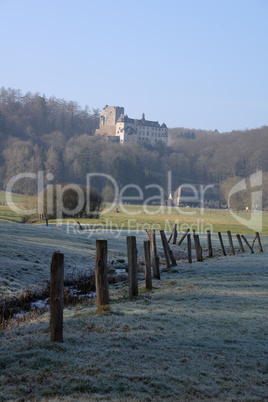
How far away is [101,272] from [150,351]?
3521 mm

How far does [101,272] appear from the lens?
40.0 ft

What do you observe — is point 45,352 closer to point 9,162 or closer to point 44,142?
point 9,162

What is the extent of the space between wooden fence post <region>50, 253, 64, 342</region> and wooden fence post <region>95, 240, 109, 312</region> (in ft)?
7.92

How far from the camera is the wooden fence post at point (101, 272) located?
12.1 meters

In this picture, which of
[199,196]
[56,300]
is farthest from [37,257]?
[199,196]

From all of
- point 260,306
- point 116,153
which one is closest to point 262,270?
point 260,306

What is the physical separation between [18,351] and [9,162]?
498 ft

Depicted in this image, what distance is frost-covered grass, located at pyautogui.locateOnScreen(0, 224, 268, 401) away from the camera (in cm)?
729

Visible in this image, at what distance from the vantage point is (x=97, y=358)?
27.7 ft
